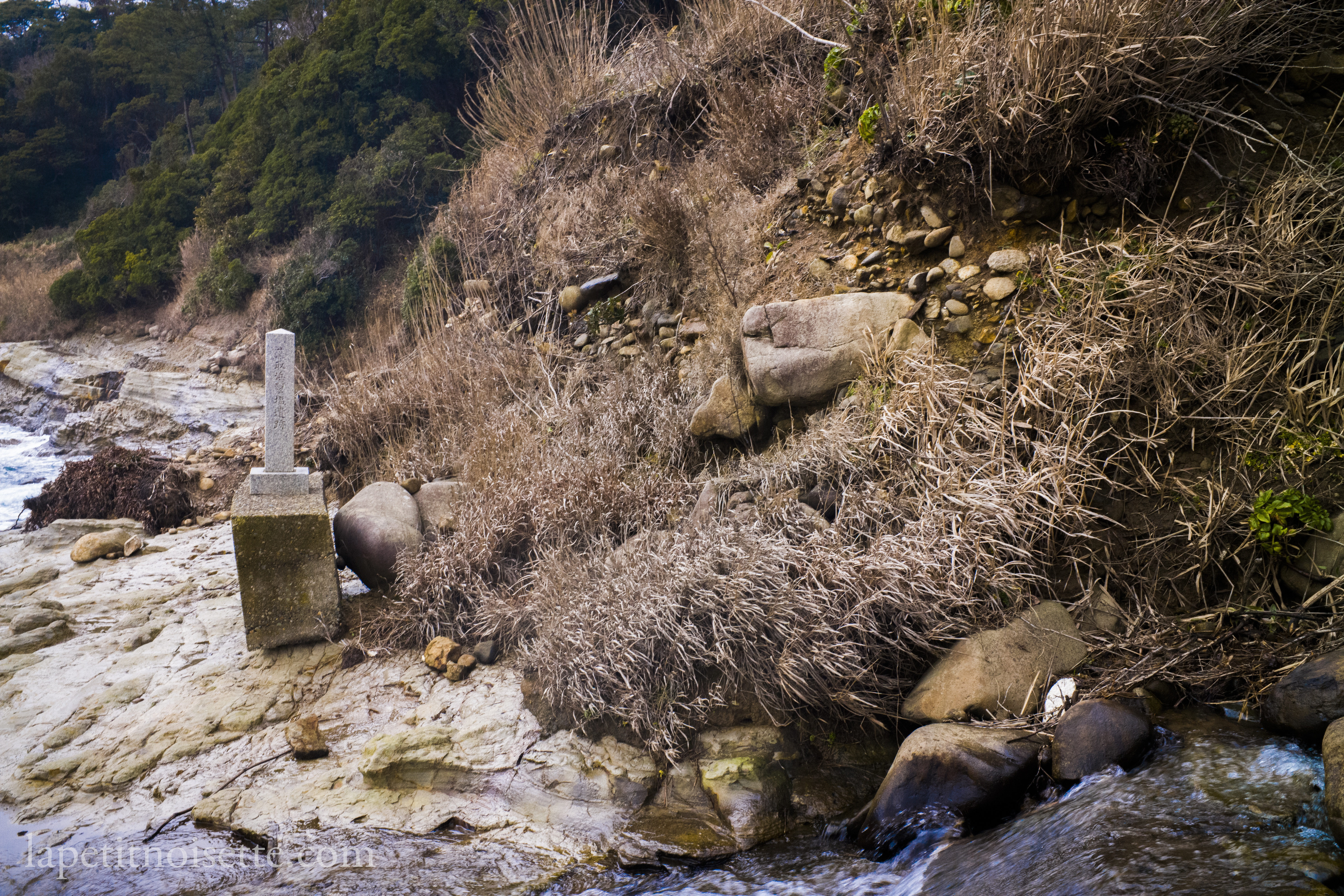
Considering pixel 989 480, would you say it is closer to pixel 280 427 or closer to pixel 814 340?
pixel 814 340

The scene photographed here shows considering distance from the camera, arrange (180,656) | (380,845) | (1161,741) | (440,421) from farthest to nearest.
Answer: (440,421), (180,656), (380,845), (1161,741)

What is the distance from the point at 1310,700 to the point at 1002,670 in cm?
82

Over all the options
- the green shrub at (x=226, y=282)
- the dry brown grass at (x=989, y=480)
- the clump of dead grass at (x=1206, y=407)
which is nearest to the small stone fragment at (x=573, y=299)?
the dry brown grass at (x=989, y=480)

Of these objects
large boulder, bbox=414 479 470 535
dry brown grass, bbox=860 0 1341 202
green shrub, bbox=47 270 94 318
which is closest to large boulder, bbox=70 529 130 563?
large boulder, bbox=414 479 470 535

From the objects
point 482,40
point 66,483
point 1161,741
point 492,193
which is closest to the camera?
point 1161,741

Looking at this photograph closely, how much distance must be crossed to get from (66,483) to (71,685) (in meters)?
3.90

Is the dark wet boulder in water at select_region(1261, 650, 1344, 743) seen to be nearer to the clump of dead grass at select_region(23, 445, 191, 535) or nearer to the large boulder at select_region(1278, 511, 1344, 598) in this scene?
the large boulder at select_region(1278, 511, 1344, 598)

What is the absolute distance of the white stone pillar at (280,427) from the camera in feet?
13.0

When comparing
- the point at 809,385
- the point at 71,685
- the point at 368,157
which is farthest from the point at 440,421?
the point at 368,157

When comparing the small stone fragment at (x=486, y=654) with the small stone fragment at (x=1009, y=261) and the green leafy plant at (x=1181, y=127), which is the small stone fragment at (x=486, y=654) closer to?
the small stone fragment at (x=1009, y=261)

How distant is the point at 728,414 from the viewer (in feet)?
13.2

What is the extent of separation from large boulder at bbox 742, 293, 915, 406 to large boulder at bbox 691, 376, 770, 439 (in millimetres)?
137

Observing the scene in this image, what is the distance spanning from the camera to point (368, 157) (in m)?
10.1

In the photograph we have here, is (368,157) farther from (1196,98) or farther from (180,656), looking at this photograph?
(1196,98)
